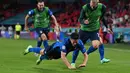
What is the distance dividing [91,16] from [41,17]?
318cm

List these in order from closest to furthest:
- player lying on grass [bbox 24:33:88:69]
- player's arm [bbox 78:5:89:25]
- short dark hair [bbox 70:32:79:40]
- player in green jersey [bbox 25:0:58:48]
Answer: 1. short dark hair [bbox 70:32:79:40]
2. player lying on grass [bbox 24:33:88:69]
3. player's arm [bbox 78:5:89:25]
4. player in green jersey [bbox 25:0:58:48]

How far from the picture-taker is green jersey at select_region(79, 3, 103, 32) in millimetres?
12289

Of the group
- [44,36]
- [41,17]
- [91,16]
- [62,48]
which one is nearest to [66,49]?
[62,48]

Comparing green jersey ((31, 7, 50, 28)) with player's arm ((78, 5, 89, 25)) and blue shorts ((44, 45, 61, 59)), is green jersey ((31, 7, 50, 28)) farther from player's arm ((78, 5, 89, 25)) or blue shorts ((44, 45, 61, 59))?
blue shorts ((44, 45, 61, 59))

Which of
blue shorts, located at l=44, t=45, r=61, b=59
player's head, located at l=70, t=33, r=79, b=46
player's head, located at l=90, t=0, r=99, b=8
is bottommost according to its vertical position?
blue shorts, located at l=44, t=45, r=61, b=59

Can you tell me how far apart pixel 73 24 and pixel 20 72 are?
26587mm

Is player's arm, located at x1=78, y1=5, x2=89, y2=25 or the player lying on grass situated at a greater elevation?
player's arm, located at x1=78, y1=5, x2=89, y2=25

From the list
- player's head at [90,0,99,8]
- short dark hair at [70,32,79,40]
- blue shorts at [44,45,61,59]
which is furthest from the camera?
player's head at [90,0,99,8]

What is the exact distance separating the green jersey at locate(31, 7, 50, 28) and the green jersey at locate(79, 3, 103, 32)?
2523mm

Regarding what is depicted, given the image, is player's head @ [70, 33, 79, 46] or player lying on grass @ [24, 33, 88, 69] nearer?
player's head @ [70, 33, 79, 46]

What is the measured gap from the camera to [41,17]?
49.8ft

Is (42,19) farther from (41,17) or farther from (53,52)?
(53,52)

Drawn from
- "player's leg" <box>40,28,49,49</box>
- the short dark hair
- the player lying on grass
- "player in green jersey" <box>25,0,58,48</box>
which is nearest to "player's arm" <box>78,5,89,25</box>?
the player lying on grass

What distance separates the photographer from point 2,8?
4753 cm
